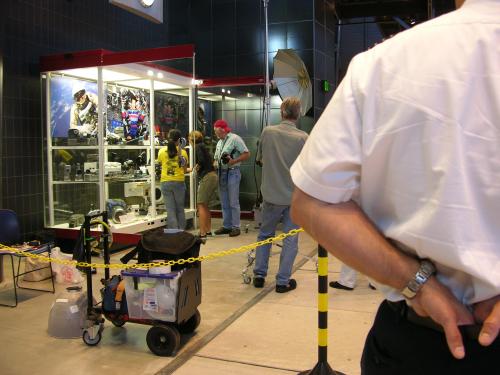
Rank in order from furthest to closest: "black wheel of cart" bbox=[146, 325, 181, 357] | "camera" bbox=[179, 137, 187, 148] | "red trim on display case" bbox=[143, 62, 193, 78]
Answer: "camera" bbox=[179, 137, 187, 148], "red trim on display case" bbox=[143, 62, 193, 78], "black wheel of cart" bbox=[146, 325, 181, 357]

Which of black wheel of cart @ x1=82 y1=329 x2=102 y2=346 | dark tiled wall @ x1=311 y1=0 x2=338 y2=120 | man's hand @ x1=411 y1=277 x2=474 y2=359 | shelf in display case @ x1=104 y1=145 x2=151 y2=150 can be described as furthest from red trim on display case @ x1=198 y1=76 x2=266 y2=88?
man's hand @ x1=411 y1=277 x2=474 y2=359

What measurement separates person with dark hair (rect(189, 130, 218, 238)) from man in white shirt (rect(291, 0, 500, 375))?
7.08 m

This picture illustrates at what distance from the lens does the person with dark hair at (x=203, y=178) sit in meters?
8.13

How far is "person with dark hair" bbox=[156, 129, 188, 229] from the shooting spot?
7.70m

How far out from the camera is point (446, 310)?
0.99 m

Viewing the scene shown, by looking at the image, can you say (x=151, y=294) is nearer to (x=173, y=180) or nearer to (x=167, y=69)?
(x=173, y=180)

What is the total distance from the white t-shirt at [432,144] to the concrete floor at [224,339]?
2.72 meters

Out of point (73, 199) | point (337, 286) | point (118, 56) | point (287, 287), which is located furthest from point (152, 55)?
point (337, 286)

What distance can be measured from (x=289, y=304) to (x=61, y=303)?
6.63 ft

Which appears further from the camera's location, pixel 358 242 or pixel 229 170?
pixel 229 170

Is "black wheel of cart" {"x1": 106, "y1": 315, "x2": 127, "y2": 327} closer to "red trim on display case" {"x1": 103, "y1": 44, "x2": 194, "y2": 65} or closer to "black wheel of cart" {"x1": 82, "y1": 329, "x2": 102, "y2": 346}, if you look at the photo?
"black wheel of cart" {"x1": 82, "y1": 329, "x2": 102, "y2": 346}

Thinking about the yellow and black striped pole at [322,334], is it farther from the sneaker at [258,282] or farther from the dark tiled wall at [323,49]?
the dark tiled wall at [323,49]

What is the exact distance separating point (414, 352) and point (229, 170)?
25.0 feet

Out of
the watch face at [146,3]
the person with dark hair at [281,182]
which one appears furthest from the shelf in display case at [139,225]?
the watch face at [146,3]
